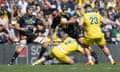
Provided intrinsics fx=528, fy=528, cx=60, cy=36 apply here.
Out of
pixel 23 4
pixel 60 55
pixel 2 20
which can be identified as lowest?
pixel 60 55

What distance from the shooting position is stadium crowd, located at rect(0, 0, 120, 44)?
20375mm

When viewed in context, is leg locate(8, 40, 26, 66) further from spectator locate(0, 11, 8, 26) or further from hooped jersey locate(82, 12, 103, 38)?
hooped jersey locate(82, 12, 103, 38)

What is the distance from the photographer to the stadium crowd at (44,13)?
20375mm

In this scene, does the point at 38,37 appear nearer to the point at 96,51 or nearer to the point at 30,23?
the point at 30,23

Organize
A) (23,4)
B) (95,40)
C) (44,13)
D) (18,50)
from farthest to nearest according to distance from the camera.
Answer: (23,4) → (44,13) → (18,50) → (95,40)

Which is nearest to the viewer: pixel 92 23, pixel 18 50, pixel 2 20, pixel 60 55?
pixel 92 23

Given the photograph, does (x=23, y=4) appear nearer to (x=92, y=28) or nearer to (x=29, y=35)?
(x=29, y=35)

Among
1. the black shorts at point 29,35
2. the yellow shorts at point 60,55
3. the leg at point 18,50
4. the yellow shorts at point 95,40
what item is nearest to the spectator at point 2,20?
the black shorts at point 29,35

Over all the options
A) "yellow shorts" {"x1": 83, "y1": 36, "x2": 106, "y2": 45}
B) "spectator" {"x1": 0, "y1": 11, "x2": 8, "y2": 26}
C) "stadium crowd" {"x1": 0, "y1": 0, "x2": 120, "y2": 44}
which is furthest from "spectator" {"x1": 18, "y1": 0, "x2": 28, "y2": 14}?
"yellow shorts" {"x1": 83, "y1": 36, "x2": 106, "y2": 45}

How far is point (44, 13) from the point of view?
22.3 metres

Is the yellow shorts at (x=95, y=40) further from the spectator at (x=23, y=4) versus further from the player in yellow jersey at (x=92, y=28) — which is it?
the spectator at (x=23, y=4)

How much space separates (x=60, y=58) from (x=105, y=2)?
909 centimetres

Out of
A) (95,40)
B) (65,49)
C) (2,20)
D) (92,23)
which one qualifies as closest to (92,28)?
(92,23)

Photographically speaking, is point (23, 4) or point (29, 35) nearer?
point (29, 35)
